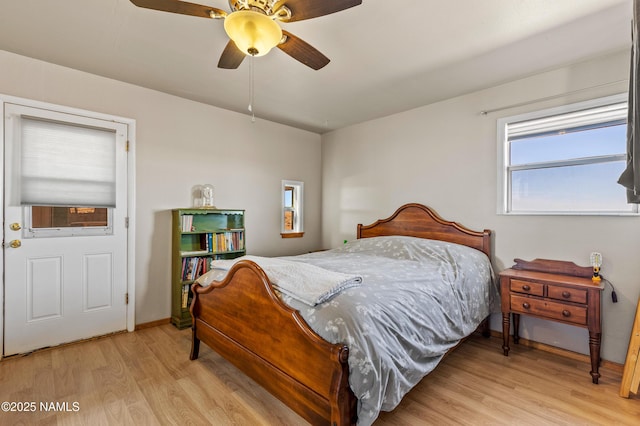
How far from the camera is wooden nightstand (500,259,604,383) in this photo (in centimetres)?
220

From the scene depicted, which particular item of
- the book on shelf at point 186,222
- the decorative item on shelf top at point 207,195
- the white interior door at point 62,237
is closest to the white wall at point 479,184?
the decorative item on shelf top at point 207,195

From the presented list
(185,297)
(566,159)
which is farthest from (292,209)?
(566,159)

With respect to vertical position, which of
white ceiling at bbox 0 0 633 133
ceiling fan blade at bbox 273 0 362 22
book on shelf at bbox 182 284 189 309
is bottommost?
book on shelf at bbox 182 284 189 309

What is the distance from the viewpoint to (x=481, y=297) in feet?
A: 8.64

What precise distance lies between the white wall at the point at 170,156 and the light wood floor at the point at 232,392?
901 mm

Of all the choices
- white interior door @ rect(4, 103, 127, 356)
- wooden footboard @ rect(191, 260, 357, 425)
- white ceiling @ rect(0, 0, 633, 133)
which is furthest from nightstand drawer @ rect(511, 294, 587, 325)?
white interior door @ rect(4, 103, 127, 356)

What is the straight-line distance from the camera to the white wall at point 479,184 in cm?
242

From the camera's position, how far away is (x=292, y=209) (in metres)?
4.61

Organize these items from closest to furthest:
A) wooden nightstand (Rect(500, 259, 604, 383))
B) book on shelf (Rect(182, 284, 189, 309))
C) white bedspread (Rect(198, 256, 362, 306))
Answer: white bedspread (Rect(198, 256, 362, 306)) → wooden nightstand (Rect(500, 259, 604, 383)) → book on shelf (Rect(182, 284, 189, 309))

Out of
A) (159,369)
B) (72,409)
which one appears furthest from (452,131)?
(72,409)

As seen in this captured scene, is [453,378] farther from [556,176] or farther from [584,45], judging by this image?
[584,45]

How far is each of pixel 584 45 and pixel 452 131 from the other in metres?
1.26

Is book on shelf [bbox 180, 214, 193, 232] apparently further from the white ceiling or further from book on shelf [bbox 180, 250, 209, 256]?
the white ceiling

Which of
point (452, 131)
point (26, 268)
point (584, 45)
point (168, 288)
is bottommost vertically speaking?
point (168, 288)
